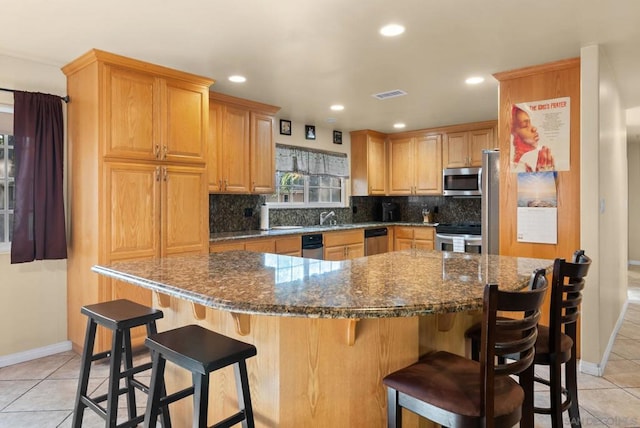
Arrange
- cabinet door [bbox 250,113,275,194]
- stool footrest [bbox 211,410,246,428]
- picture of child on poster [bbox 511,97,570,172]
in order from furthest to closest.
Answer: cabinet door [bbox 250,113,275,194], picture of child on poster [bbox 511,97,570,172], stool footrest [bbox 211,410,246,428]

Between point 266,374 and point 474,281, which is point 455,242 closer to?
point 474,281

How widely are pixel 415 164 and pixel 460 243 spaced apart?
1538mm

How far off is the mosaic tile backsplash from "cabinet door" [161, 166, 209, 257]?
995mm

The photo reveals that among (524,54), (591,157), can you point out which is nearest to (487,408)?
(591,157)

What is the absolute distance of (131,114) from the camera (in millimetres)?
3154

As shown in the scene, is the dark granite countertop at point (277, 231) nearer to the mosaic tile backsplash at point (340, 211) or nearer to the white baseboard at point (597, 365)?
the mosaic tile backsplash at point (340, 211)

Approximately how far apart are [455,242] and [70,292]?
4.22 metres

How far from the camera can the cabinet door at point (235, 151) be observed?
425 cm

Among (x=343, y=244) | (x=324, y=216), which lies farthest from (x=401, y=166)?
(x=343, y=244)

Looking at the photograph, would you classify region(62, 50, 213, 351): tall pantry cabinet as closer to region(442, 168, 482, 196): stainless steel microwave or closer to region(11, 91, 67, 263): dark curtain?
region(11, 91, 67, 263): dark curtain

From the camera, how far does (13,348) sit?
124 inches

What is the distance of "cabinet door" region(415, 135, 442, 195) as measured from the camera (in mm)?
5981

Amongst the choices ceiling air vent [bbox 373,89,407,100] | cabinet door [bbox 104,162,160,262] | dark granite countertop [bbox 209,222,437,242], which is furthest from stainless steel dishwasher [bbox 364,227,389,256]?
cabinet door [bbox 104,162,160,262]

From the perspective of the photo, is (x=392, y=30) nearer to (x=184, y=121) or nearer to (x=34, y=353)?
(x=184, y=121)
